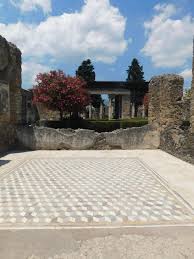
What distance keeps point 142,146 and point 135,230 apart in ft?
26.7

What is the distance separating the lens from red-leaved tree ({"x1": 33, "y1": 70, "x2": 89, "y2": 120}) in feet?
48.4

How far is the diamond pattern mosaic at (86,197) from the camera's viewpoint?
13.7 ft

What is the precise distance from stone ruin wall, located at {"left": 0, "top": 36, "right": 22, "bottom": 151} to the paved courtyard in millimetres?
2562

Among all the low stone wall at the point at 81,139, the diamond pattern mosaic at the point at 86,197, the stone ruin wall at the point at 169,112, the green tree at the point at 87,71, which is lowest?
the diamond pattern mosaic at the point at 86,197

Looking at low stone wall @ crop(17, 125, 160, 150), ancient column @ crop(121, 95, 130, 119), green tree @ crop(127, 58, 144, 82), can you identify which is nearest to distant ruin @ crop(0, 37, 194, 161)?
low stone wall @ crop(17, 125, 160, 150)

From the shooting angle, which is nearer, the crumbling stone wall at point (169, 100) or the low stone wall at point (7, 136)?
the low stone wall at point (7, 136)

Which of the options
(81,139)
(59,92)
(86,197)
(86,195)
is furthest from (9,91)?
(86,197)

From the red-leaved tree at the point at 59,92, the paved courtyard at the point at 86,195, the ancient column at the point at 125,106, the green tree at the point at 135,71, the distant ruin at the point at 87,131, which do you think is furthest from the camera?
the green tree at the point at 135,71

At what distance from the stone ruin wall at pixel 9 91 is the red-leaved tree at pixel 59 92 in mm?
2943

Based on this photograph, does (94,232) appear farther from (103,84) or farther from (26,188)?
(103,84)

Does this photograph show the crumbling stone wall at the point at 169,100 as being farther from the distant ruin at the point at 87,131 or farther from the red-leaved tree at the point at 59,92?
the red-leaved tree at the point at 59,92

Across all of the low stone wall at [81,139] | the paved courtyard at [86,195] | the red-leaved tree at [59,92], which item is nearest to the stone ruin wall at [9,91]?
the low stone wall at [81,139]

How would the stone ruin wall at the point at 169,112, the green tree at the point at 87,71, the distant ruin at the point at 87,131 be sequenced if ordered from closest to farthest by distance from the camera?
1. the stone ruin wall at the point at 169,112
2. the distant ruin at the point at 87,131
3. the green tree at the point at 87,71

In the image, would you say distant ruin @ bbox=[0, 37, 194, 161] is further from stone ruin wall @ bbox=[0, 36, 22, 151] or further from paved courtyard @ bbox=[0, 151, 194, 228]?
paved courtyard @ bbox=[0, 151, 194, 228]
